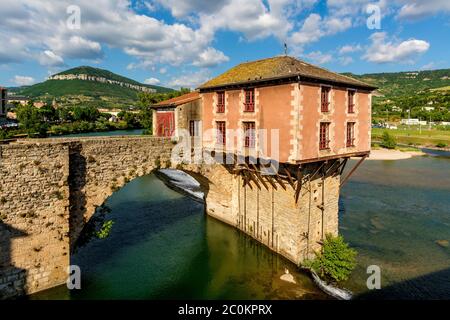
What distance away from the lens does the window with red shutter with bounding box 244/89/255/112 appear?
18359mm

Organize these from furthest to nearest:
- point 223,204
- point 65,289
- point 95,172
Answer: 1. point 223,204
2. point 95,172
3. point 65,289

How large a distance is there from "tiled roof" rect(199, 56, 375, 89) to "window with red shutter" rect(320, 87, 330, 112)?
1.98 feet

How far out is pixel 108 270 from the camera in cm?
1858

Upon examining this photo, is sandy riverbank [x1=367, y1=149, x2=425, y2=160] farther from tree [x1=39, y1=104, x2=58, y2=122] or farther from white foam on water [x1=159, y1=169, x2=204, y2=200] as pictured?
tree [x1=39, y1=104, x2=58, y2=122]

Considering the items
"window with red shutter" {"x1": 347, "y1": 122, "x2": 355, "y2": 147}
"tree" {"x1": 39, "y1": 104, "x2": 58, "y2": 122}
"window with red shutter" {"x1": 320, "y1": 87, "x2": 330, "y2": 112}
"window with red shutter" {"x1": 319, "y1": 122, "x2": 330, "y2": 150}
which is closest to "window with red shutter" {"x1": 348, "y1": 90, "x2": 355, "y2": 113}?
"window with red shutter" {"x1": 347, "y1": 122, "x2": 355, "y2": 147}

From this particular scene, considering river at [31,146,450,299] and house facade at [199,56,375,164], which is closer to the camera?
house facade at [199,56,375,164]

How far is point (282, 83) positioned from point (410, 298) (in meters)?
12.5

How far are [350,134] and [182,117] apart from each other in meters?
10.5

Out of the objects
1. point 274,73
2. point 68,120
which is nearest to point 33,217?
point 274,73

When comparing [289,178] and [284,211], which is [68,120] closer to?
[284,211]

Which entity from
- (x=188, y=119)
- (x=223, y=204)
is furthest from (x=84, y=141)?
(x=223, y=204)

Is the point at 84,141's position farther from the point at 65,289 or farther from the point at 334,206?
the point at 334,206

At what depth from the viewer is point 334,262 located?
17797 mm

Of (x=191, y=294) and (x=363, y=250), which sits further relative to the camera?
(x=363, y=250)
